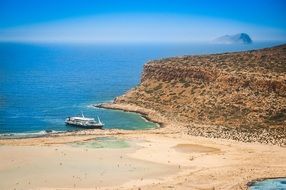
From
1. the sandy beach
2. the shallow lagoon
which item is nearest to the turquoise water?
the sandy beach

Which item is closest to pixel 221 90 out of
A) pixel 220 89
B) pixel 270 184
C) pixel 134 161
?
pixel 220 89

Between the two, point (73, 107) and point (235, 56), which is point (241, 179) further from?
point (235, 56)

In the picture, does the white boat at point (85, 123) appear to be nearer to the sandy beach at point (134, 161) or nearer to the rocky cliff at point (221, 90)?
the sandy beach at point (134, 161)

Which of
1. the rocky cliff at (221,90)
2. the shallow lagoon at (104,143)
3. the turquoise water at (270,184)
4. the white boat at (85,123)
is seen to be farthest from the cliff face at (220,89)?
the turquoise water at (270,184)

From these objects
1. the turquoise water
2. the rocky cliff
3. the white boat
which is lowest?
the turquoise water

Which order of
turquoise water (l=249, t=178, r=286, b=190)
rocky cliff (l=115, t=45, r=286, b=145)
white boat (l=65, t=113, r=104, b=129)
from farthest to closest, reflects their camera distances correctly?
rocky cliff (l=115, t=45, r=286, b=145) < white boat (l=65, t=113, r=104, b=129) < turquoise water (l=249, t=178, r=286, b=190)

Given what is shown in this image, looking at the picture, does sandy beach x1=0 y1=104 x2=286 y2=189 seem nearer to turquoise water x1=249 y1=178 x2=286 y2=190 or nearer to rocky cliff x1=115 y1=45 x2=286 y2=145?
turquoise water x1=249 y1=178 x2=286 y2=190

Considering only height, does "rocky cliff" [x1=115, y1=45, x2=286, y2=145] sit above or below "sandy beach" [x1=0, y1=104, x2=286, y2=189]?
above

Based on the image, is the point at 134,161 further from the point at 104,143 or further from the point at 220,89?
the point at 220,89

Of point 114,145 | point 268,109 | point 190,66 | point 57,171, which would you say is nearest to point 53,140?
point 114,145
